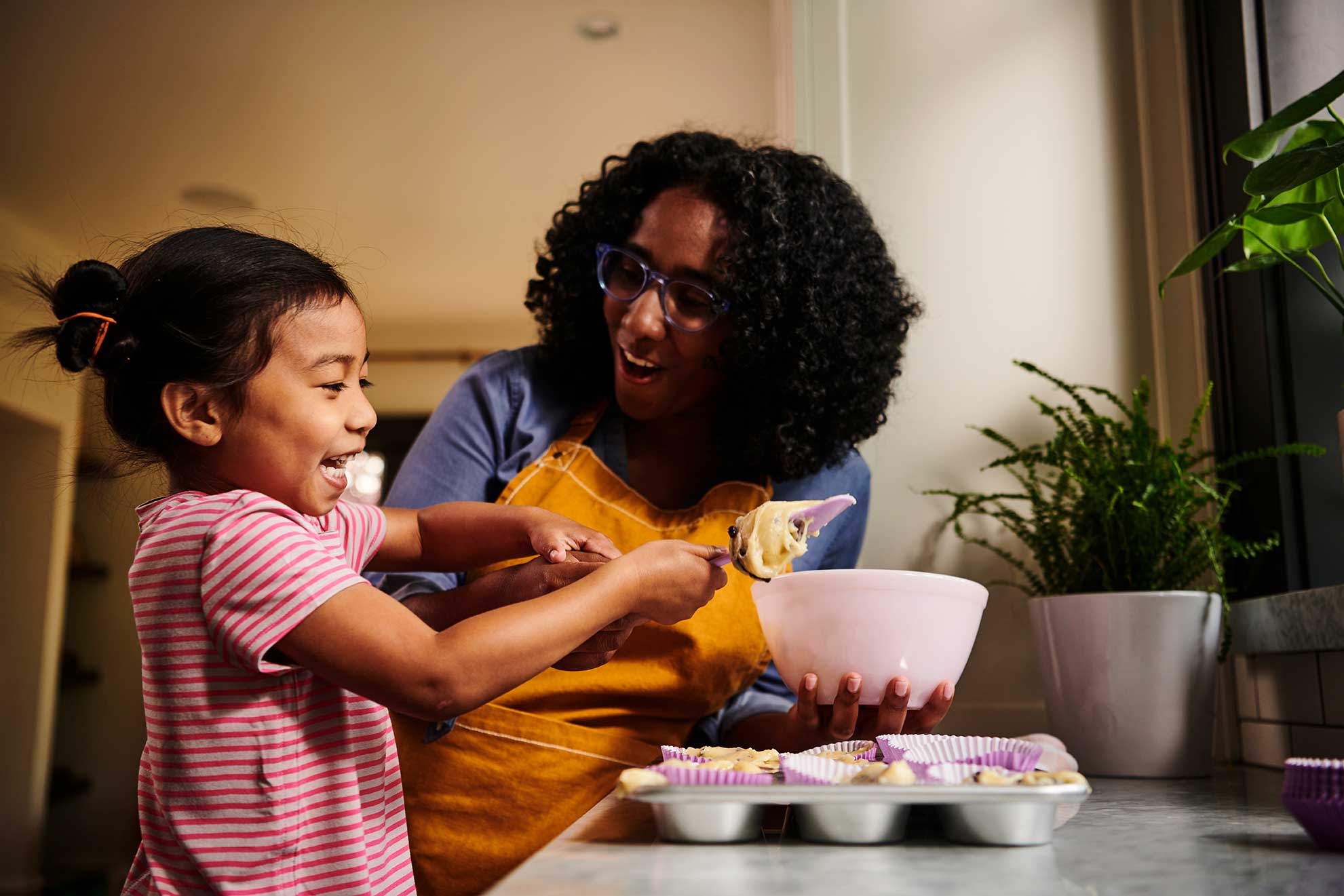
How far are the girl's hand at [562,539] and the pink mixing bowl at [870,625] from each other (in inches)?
7.6

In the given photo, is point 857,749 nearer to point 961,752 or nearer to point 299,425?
point 961,752

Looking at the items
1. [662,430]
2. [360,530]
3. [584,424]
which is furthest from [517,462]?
[360,530]

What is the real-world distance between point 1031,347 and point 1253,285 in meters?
0.32

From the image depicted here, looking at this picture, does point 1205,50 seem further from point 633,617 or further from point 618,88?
point 618,88

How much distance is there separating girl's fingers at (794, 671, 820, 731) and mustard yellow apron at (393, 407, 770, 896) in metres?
0.30

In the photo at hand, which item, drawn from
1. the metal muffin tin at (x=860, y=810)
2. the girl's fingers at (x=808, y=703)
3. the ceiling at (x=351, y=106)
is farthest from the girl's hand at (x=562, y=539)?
the ceiling at (x=351, y=106)

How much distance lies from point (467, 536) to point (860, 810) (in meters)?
0.63

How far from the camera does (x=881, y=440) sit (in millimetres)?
1662

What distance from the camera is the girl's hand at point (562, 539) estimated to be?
3.37 ft

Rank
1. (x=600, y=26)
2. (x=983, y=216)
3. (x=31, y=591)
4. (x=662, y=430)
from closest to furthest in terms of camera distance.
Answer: (x=662, y=430), (x=983, y=216), (x=600, y=26), (x=31, y=591)

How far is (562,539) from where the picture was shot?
1.04 meters

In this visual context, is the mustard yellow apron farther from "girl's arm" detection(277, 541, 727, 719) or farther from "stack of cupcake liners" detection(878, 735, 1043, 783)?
"stack of cupcake liners" detection(878, 735, 1043, 783)

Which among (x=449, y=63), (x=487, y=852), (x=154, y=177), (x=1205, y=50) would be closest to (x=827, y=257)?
(x=1205, y=50)

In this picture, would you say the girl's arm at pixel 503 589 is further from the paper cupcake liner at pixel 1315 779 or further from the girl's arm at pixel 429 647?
the paper cupcake liner at pixel 1315 779
